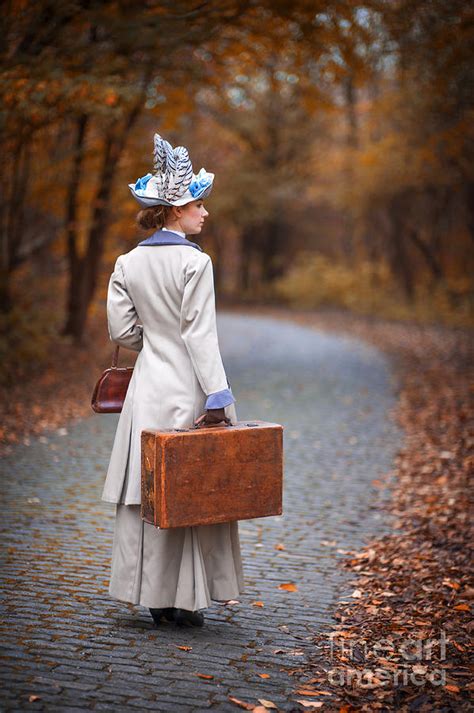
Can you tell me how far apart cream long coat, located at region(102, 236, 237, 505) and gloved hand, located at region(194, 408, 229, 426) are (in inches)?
3.7

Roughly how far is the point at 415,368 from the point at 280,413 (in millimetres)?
4982

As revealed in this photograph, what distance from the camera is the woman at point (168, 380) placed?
12.8ft

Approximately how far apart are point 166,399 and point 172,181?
1.04 m

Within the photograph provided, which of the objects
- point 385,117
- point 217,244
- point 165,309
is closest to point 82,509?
point 165,309

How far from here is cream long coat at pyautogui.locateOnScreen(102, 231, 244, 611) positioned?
3.89 m

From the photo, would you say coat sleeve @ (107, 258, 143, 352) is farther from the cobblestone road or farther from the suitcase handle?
the cobblestone road

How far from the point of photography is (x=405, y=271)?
1153 inches

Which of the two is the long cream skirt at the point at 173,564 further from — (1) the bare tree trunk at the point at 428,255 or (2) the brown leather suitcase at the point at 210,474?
(1) the bare tree trunk at the point at 428,255

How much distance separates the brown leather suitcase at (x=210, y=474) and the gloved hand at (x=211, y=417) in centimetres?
3

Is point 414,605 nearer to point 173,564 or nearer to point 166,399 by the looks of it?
point 173,564

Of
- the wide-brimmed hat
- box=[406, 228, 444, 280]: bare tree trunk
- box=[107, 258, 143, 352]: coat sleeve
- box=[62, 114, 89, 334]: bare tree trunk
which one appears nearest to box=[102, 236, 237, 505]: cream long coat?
Answer: box=[107, 258, 143, 352]: coat sleeve

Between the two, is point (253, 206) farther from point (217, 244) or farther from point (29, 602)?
point (29, 602)

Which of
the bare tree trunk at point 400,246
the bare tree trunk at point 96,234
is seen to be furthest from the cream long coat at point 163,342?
the bare tree trunk at point 400,246

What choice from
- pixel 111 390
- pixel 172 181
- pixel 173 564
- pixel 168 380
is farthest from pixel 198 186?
pixel 173 564
